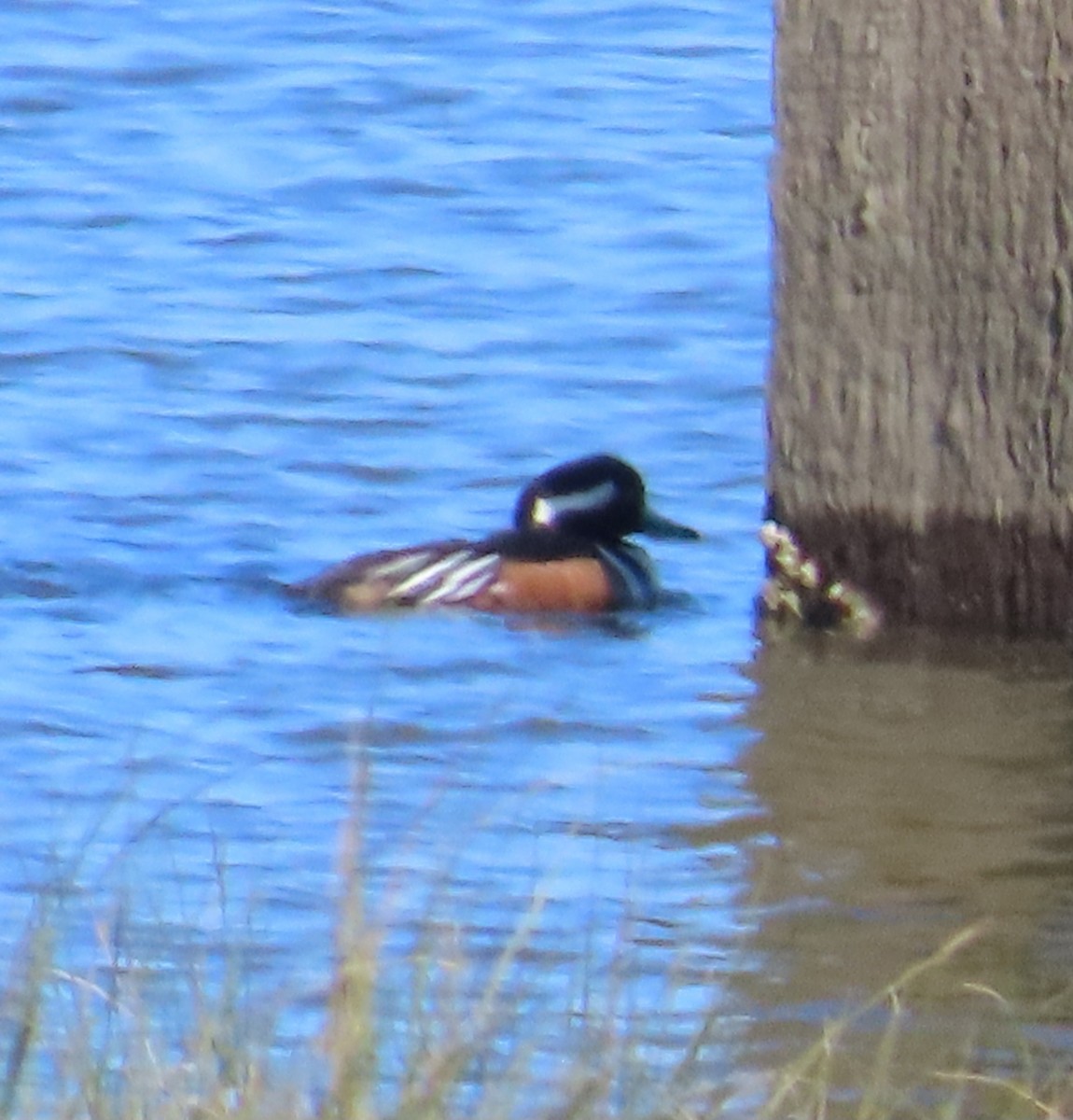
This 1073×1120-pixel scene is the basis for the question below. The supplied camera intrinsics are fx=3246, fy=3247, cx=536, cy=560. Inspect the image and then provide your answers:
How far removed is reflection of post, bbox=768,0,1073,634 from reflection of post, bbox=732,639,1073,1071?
210 millimetres

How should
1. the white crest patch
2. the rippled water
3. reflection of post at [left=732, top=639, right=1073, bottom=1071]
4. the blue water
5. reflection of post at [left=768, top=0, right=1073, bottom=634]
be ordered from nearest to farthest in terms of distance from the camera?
reflection of post at [left=732, top=639, right=1073, bottom=1071], the rippled water, the blue water, reflection of post at [left=768, top=0, right=1073, bottom=634], the white crest patch

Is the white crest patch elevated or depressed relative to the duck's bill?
elevated

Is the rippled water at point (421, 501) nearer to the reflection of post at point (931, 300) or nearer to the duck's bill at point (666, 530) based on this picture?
the duck's bill at point (666, 530)

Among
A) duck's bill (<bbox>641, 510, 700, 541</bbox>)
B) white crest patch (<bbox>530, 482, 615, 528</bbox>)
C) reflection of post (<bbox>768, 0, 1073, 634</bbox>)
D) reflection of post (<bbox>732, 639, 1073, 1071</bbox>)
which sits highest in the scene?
reflection of post (<bbox>768, 0, 1073, 634</bbox>)

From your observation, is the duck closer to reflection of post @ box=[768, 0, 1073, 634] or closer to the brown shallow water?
the brown shallow water

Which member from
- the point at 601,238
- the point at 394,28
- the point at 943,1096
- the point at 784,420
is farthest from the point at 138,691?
the point at 394,28

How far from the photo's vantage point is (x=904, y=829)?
6.06m

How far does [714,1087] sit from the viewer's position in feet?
12.7

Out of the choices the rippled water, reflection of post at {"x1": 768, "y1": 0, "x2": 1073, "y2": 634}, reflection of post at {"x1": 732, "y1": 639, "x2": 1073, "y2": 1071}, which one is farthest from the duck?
reflection of post at {"x1": 768, "y1": 0, "x2": 1073, "y2": 634}

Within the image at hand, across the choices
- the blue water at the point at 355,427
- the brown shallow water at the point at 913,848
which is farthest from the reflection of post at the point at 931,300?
the blue water at the point at 355,427

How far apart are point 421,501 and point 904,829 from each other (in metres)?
3.66

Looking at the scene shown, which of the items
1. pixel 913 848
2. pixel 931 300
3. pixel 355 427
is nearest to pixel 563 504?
pixel 355 427

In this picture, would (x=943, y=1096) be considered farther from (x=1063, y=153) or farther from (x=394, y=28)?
(x=394, y=28)

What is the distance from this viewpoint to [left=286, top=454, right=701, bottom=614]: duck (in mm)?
8172
